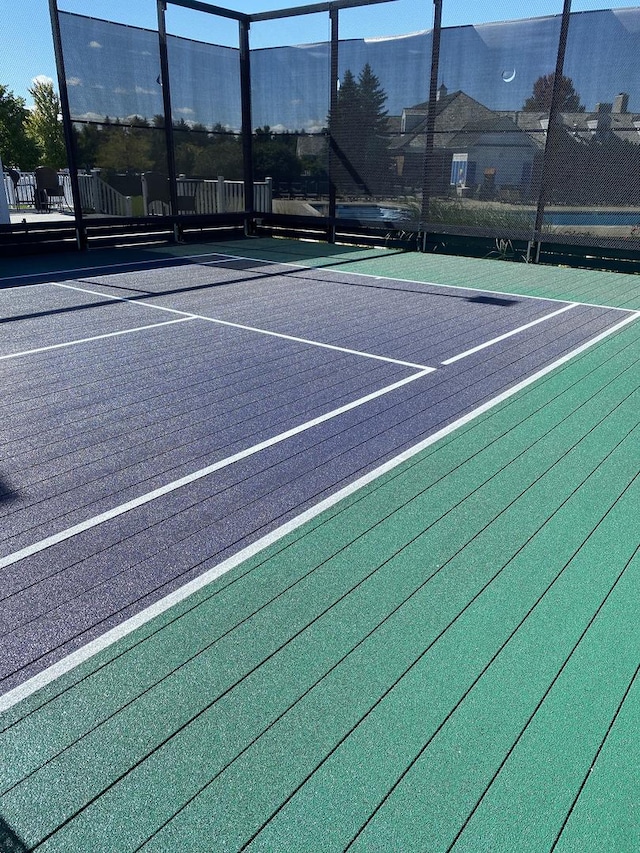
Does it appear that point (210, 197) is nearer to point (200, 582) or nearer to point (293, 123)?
point (293, 123)

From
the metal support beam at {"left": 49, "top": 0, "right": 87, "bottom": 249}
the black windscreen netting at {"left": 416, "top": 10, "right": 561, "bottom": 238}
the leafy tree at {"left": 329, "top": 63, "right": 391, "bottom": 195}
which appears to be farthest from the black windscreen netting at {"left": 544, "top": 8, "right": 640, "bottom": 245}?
the metal support beam at {"left": 49, "top": 0, "right": 87, "bottom": 249}

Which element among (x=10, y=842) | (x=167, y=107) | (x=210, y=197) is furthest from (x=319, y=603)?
(x=210, y=197)

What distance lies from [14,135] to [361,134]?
1975cm

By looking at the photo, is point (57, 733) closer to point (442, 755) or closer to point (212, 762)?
point (212, 762)

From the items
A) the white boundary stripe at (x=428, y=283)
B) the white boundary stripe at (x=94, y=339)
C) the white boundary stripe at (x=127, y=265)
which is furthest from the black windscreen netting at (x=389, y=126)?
the white boundary stripe at (x=94, y=339)

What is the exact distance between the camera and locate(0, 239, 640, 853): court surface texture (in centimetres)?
212

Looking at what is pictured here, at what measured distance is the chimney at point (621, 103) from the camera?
11.3 metres

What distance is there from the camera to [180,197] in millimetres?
15211

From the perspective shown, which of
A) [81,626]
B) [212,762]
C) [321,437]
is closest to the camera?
[212,762]

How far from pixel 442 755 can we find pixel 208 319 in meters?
7.04

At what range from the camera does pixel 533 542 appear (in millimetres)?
3582

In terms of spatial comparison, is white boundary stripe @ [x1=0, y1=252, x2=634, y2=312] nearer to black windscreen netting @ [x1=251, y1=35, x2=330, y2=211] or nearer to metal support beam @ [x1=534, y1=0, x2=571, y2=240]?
black windscreen netting @ [x1=251, y1=35, x2=330, y2=211]

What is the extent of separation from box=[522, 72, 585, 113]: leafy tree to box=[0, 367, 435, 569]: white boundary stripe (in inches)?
352

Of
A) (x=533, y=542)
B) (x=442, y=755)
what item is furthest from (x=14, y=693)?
(x=533, y=542)
